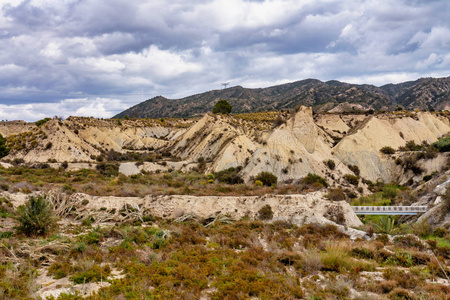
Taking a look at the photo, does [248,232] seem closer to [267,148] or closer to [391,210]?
[391,210]

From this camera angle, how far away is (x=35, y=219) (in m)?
13.1

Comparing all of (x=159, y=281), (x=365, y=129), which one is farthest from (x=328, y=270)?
(x=365, y=129)

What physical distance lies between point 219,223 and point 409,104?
6609 inches

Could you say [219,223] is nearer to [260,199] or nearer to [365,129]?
[260,199]

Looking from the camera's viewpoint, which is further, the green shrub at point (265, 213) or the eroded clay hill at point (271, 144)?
the eroded clay hill at point (271, 144)

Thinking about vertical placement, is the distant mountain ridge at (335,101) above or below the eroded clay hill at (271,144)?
above

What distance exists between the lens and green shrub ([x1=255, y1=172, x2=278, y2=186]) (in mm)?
30406

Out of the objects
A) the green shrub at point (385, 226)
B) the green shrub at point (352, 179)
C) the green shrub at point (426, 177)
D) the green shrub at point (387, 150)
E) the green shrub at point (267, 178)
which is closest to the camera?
the green shrub at point (385, 226)

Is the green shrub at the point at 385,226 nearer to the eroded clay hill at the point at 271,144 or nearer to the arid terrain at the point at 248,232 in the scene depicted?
the arid terrain at the point at 248,232

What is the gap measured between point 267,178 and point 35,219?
2246 centimetres

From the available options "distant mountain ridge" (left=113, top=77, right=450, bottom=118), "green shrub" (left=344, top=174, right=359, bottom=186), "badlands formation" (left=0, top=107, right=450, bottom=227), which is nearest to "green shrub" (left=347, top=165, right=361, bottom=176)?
"badlands formation" (left=0, top=107, right=450, bottom=227)

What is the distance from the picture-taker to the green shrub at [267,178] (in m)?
30.4

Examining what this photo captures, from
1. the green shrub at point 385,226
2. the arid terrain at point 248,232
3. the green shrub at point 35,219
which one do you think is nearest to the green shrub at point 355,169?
the arid terrain at point 248,232

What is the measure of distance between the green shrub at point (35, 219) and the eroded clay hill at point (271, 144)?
22.1 metres
